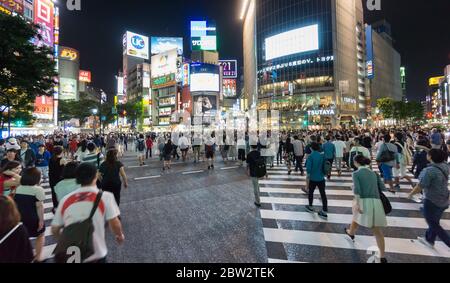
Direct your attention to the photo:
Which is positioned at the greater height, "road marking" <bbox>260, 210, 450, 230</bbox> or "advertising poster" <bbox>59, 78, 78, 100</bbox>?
"advertising poster" <bbox>59, 78, 78, 100</bbox>

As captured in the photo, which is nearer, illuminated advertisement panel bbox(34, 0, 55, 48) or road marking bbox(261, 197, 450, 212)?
road marking bbox(261, 197, 450, 212)

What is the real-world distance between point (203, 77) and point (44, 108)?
32.3 meters

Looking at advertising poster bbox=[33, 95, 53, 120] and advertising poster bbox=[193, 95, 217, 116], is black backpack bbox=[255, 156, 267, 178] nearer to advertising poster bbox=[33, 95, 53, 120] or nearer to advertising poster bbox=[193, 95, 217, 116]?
advertising poster bbox=[33, 95, 53, 120]

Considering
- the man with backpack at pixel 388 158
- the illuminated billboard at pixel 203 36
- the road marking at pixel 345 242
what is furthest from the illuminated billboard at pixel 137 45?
the road marking at pixel 345 242

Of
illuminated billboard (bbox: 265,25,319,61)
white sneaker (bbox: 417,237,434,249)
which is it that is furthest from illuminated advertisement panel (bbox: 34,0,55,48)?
white sneaker (bbox: 417,237,434,249)

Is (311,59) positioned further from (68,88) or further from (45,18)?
(68,88)

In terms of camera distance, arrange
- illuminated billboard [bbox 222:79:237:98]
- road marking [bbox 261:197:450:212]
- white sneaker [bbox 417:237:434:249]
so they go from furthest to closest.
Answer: illuminated billboard [bbox 222:79:237:98] → road marking [bbox 261:197:450:212] → white sneaker [bbox 417:237:434:249]

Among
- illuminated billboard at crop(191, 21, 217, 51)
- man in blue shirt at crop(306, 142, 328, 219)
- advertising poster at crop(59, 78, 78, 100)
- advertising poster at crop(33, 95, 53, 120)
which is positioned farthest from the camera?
advertising poster at crop(59, 78, 78, 100)

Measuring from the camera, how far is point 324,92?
6494 cm

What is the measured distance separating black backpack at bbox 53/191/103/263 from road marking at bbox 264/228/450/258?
3546 millimetres

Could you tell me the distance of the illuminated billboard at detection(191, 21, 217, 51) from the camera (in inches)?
3127

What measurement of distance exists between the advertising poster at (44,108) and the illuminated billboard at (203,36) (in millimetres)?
46123

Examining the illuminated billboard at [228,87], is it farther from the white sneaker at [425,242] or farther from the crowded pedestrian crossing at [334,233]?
the white sneaker at [425,242]
